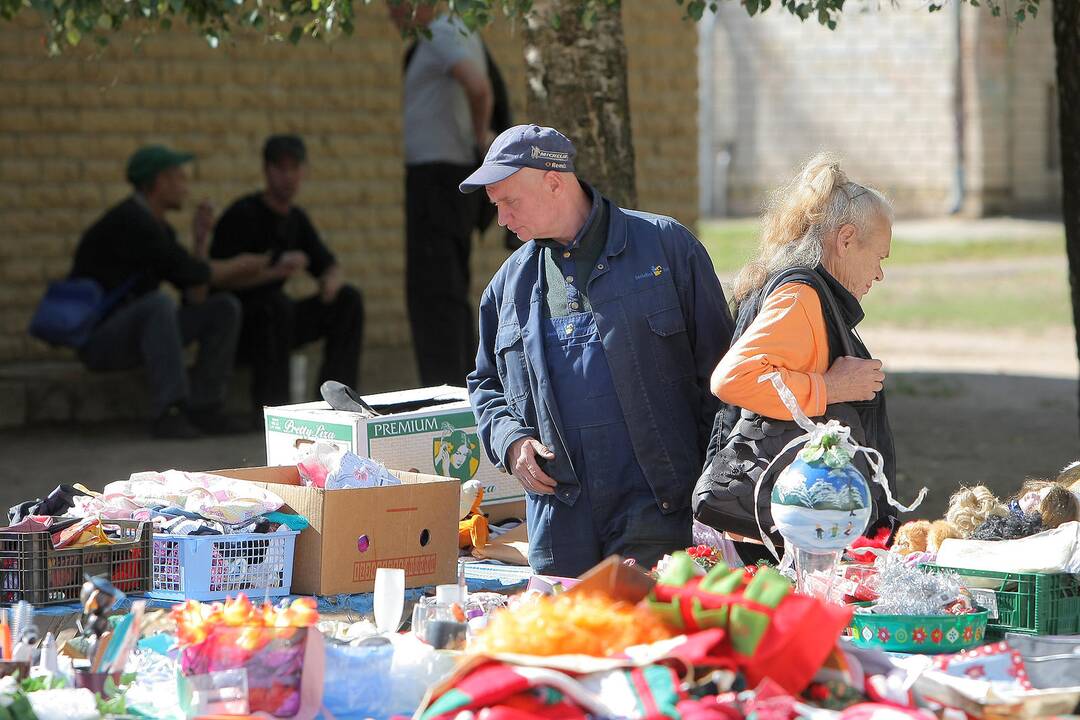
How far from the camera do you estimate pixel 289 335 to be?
9078 mm

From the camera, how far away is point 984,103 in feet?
88.9

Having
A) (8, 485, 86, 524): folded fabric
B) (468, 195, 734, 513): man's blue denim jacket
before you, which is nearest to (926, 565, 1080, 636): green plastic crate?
(468, 195, 734, 513): man's blue denim jacket

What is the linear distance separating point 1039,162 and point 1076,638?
26.3 m

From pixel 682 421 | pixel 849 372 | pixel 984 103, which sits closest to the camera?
pixel 849 372

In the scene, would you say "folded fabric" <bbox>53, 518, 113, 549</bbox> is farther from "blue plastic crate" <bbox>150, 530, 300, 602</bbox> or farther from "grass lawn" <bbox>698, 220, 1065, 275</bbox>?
"grass lawn" <bbox>698, 220, 1065, 275</bbox>

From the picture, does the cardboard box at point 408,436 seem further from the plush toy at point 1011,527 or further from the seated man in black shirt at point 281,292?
the seated man in black shirt at point 281,292

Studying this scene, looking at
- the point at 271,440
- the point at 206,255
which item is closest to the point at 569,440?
the point at 271,440

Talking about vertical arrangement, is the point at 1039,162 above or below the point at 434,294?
above

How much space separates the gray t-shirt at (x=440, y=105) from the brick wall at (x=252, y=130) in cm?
142

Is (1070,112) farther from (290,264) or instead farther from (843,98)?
(843,98)

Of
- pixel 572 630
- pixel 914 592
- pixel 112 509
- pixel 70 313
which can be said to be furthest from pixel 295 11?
pixel 572 630

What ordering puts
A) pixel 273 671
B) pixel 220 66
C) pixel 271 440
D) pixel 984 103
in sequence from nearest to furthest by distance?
1. pixel 273 671
2. pixel 271 440
3. pixel 220 66
4. pixel 984 103

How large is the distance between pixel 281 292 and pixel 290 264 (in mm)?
241

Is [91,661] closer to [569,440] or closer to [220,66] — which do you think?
[569,440]
